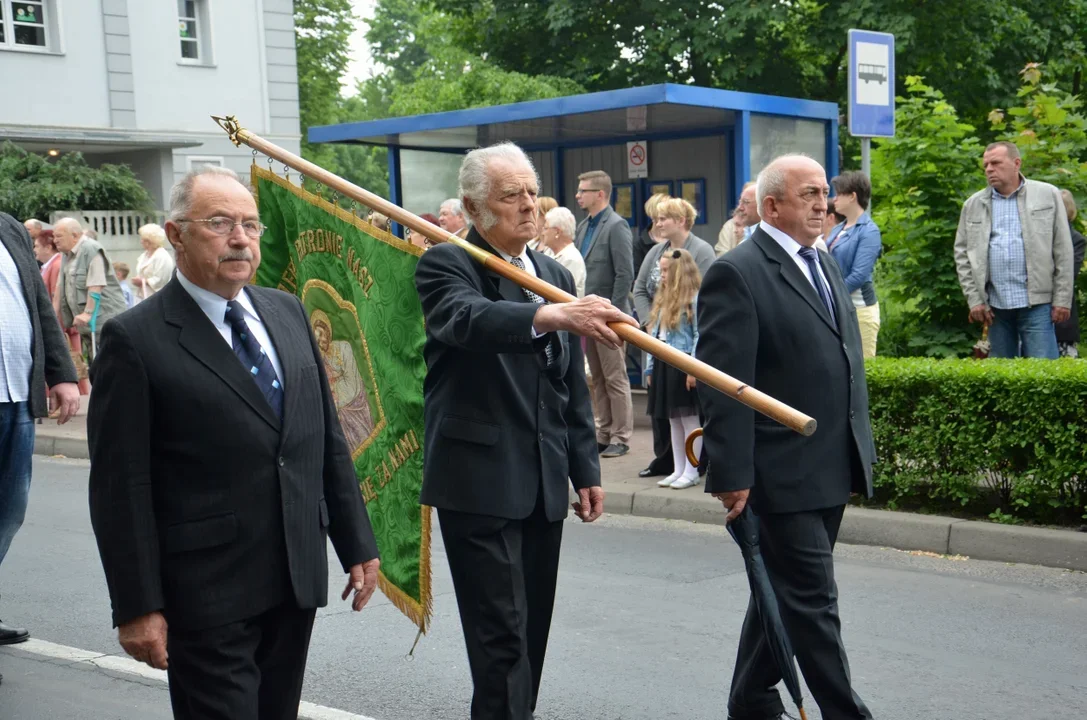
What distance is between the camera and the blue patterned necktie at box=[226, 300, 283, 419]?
321 cm

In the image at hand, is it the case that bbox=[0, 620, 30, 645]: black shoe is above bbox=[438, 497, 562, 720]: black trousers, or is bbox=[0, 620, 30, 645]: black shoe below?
below

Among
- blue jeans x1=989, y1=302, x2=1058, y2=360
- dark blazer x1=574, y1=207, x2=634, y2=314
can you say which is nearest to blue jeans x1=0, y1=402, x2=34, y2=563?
dark blazer x1=574, y1=207, x2=634, y2=314

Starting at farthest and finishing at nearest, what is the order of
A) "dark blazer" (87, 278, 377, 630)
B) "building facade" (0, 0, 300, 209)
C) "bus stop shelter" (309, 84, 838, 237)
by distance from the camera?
"building facade" (0, 0, 300, 209), "bus stop shelter" (309, 84, 838, 237), "dark blazer" (87, 278, 377, 630)

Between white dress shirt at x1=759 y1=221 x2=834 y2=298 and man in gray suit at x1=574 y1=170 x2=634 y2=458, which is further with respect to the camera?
man in gray suit at x1=574 y1=170 x2=634 y2=458

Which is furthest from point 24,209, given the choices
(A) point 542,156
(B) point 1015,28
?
(B) point 1015,28

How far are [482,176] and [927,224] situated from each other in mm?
7983

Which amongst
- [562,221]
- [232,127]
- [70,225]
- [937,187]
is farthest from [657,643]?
[70,225]

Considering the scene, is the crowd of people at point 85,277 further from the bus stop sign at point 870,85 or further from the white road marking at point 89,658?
the white road marking at point 89,658

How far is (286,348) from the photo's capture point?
130 inches

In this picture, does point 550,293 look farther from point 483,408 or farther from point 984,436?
point 984,436

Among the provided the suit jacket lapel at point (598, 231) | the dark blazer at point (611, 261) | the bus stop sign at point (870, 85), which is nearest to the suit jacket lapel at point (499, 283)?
the bus stop sign at point (870, 85)

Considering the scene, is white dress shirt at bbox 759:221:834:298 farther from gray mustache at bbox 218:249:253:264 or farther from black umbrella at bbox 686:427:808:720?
gray mustache at bbox 218:249:253:264

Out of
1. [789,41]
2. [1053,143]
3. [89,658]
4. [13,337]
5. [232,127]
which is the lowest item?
[89,658]

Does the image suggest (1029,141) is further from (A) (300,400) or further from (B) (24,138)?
(B) (24,138)
